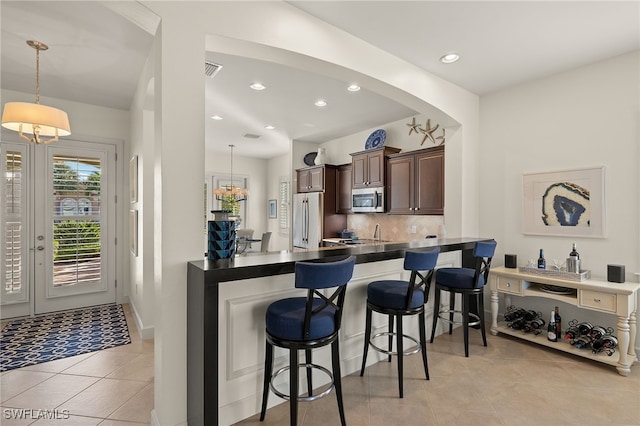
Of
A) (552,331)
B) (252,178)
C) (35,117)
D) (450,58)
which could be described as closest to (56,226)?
(35,117)

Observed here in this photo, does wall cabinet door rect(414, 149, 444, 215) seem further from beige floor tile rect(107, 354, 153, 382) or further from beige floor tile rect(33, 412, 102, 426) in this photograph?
beige floor tile rect(33, 412, 102, 426)

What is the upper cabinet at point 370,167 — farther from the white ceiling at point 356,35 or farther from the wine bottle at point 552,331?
the wine bottle at point 552,331

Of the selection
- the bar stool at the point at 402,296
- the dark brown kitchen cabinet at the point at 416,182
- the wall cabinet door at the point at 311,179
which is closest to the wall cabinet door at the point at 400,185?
the dark brown kitchen cabinet at the point at 416,182

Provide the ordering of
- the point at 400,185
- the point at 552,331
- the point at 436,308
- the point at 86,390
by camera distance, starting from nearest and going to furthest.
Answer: the point at 86,390 → the point at 552,331 → the point at 436,308 → the point at 400,185

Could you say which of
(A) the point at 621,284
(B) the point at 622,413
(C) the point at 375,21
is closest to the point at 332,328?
(B) the point at 622,413

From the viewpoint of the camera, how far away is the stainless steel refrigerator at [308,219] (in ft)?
19.4

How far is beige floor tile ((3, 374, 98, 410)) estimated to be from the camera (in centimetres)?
228

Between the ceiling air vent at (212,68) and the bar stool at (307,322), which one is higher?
the ceiling air vent at (212,68)

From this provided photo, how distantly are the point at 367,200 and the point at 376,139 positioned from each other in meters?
1.08

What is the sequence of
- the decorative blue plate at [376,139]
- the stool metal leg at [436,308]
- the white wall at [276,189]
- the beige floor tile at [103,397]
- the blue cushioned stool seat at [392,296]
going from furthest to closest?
the white wall at [276,189] < the decorative blue plate at [376,139] < the stool metal leg at [436,308] < the blue cushioned stool seat at [392,296] < the beige floor tile at [103,397]

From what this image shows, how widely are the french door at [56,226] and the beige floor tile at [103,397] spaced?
2454 millimetres

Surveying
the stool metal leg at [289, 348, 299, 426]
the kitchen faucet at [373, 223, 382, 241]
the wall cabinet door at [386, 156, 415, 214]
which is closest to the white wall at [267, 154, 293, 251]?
the kitchen faucet at [373, 223, 382, 241]

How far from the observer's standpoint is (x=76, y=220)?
4.41 metres

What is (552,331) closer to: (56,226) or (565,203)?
(565,203)
